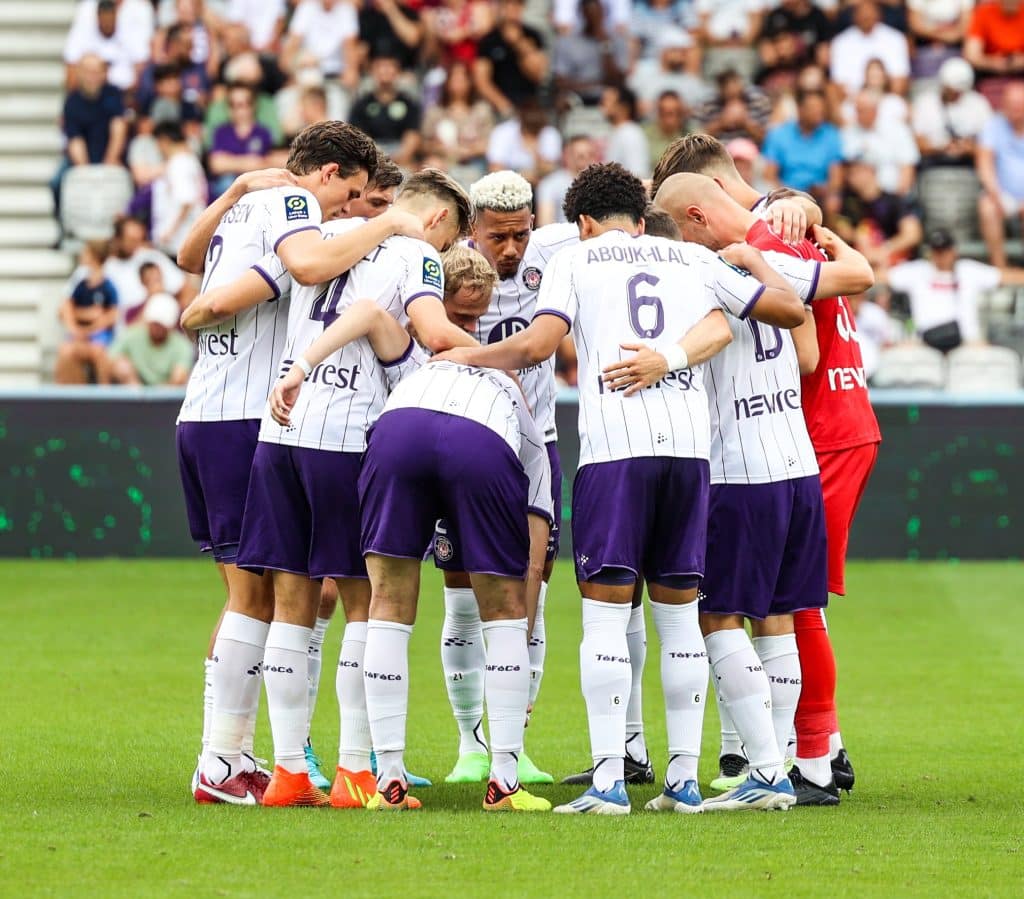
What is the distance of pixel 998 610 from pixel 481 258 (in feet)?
22.0

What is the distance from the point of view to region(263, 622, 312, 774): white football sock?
20.7ft

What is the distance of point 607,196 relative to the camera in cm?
642

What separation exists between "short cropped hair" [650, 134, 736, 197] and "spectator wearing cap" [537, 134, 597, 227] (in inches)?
369

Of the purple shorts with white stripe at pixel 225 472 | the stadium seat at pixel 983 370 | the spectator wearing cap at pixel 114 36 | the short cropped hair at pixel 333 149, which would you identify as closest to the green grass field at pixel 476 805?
the purple shorts with white stripe at pixel 225 472

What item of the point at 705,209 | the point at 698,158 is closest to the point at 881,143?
the point at 698,158

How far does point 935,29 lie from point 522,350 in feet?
47.3

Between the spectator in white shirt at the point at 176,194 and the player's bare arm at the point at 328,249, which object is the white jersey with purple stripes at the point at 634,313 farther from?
the spectator in white shirt at the point at 176,194

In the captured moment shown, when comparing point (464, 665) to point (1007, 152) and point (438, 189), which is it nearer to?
point (438, 189)

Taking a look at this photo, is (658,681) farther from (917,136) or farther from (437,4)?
(437,4)

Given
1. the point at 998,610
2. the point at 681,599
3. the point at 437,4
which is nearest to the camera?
the point at 681,599

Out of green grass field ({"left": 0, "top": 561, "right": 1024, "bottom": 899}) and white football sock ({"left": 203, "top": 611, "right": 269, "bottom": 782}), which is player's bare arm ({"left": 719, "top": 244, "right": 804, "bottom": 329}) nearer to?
green grass field ({"left": 0, "top": 561, "right": 1024, "bottom": 899})

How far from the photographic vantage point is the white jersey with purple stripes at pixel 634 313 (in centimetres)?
618

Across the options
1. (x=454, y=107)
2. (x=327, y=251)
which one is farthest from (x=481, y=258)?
(x=454, y=107)

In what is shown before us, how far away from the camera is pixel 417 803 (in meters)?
6.31
